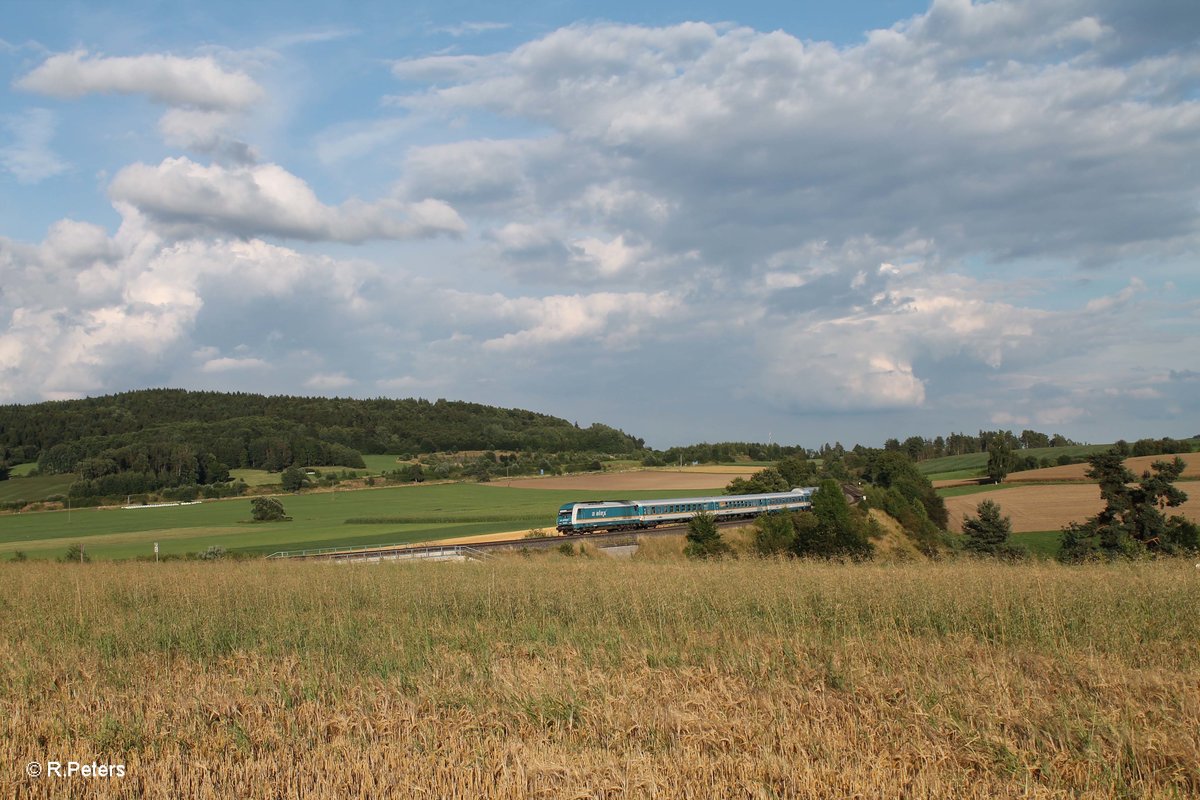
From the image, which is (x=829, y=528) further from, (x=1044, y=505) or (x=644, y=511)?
(x=1044, y=505)

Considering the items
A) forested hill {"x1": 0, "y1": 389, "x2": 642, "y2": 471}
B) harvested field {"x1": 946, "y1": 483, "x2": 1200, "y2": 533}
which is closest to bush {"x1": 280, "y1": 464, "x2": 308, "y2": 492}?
forested hill {"x1": 0, "y1": 389, "x2": 642, "y2": 471}

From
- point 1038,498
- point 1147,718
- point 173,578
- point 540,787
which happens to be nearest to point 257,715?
point 540,787

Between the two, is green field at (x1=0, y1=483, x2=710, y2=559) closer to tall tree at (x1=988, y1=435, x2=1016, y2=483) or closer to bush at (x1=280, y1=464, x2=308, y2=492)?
bush at (x1=280, y1=464, x2=308, y2=492)

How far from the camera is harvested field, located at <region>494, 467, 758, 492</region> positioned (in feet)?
349

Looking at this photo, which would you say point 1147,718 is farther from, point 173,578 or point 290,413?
point 290,413

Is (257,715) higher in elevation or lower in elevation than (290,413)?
lower

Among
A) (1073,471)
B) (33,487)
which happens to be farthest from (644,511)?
(33,487)

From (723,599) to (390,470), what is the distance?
13775 centimetres

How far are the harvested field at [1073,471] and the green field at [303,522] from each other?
4275 centimetres

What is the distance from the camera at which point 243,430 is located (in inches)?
6166

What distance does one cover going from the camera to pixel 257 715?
8531mm

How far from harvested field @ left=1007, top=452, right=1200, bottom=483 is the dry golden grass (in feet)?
280

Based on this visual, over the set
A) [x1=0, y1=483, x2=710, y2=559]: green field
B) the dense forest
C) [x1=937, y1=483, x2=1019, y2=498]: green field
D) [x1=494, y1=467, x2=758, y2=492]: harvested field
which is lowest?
[x1=937, y1=483, x2=1019, y2=498]: green field

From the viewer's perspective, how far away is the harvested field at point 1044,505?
6706 centimetres
